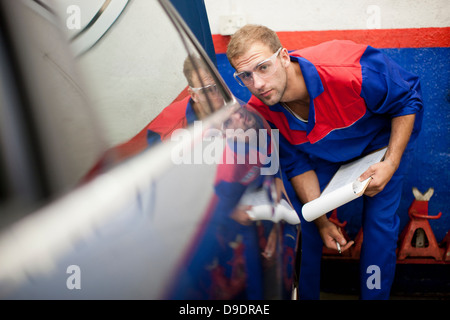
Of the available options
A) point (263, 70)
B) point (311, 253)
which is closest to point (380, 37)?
point (263, 70)

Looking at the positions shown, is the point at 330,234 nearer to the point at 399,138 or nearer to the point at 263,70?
the point at 399,138

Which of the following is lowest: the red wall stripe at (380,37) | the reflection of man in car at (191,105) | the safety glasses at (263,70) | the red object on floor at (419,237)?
the red object on floor at (419,237)

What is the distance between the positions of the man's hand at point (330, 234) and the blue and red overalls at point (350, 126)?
0.25 ft

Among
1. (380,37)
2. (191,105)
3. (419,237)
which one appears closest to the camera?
(191,105)

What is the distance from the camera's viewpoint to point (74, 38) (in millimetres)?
705

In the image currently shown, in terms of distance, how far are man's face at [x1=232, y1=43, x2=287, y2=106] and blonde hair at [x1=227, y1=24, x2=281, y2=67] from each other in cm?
2

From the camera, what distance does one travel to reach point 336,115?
1912 mm

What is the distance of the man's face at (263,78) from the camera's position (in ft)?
5.99

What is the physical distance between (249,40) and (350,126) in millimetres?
601

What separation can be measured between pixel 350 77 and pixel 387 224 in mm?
717

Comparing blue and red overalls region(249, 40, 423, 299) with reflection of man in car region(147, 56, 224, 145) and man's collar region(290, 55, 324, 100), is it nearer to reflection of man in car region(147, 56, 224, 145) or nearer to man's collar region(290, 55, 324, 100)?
man's collar region(290, 55, 324, 100)

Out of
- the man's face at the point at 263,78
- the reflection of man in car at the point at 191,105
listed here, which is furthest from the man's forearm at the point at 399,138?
the reflection of man in car at the point at 191,105

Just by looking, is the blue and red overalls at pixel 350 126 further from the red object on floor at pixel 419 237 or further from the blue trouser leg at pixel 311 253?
the red object on floor at pixel 419 237

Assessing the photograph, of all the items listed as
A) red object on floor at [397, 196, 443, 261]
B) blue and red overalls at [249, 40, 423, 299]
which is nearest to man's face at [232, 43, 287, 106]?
blue and red overalls at [249, 40, 423, 299]
